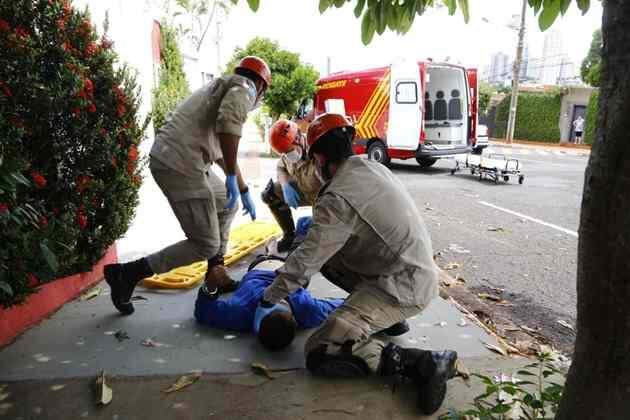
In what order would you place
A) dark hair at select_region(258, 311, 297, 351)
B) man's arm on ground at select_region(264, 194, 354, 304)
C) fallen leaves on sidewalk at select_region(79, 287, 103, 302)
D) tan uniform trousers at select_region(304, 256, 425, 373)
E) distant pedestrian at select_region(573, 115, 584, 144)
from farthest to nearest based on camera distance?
1. distant pedestrian at select_region(573, 115, 584, 144)
2. fallen leaves on sidewalk at select_region(79, 287, 103, 302)
3. dark hair at select_region(258, 311, 297, 351)
4. tan uniform trousers at select_region(304, 256, 425, 373)
5. man's arm on ground at select_region(264, 194, 354, 304)

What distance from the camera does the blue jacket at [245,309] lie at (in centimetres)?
274

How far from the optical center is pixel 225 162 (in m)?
2.88

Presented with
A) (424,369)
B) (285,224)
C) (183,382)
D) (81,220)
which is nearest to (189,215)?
(81,220)

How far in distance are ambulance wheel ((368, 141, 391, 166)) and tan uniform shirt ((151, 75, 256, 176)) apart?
30.4ft

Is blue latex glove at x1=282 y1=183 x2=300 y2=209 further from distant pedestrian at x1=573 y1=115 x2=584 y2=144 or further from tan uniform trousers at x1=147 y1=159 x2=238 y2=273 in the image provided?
distant pedestrian at x1=573 y1=115 x2=584 y2=144

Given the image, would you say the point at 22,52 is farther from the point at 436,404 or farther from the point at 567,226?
the point at 567,226

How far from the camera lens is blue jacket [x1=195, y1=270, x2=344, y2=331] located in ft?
8.98

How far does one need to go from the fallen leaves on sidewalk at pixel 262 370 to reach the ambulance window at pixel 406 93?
31.0 ft

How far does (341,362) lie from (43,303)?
1.93 meters

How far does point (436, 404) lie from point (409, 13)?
1804 mm

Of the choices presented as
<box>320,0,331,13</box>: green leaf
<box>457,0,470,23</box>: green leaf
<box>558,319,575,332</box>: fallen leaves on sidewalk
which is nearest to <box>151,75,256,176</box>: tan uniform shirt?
<box>320,0,331,13</box>: green leaf

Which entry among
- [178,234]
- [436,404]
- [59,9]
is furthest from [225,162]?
[178,234]

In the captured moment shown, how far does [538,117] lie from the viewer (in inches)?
967

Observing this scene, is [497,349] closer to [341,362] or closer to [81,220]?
[341,362]
